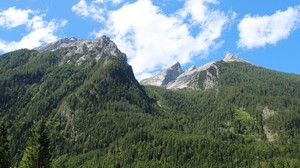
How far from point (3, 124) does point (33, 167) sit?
10040 millimetres

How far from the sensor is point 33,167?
75.2 meters

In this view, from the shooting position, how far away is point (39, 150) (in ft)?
244

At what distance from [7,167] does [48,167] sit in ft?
27.0

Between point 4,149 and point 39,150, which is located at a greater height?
point 4,149

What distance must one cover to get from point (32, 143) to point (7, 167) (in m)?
7.00

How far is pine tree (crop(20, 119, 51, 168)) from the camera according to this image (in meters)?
74.4

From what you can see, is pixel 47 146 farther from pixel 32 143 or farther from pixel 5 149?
pixel 5 149

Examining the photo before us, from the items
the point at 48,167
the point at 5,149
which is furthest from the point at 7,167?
the point at 48,167

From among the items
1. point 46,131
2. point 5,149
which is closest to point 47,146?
point 46,131

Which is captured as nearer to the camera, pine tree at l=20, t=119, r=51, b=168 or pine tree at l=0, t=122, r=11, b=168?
pine tree at l=20, t=119, r=51, b=168

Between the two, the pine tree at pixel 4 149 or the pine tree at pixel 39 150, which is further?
the pine tree at pixel 4 149

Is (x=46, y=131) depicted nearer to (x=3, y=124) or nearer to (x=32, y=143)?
(x=32, y=143)

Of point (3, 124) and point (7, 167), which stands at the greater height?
point (3, 124)

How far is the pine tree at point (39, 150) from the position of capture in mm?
74438
